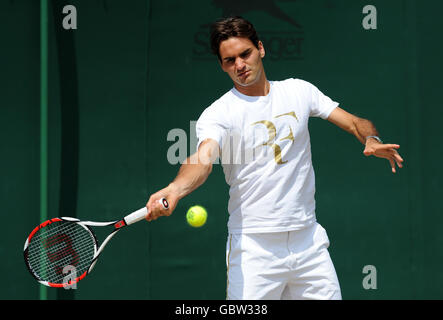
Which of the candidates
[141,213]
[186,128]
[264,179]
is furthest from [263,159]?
[186,128]

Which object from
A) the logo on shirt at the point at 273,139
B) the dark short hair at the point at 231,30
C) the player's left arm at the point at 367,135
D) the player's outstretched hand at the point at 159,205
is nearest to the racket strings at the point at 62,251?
the player's outstretched hand at the point at 159,205

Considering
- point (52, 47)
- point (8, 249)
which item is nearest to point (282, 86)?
point (52, 47)

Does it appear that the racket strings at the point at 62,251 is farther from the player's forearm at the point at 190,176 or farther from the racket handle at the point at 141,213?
the player's forearm at the point at 190,176

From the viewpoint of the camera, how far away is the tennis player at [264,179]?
2961mm

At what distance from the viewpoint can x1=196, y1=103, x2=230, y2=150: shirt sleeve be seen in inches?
116

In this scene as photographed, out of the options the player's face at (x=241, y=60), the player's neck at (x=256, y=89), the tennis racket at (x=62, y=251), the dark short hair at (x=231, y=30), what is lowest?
the tennis racket at (x=62, y=251)

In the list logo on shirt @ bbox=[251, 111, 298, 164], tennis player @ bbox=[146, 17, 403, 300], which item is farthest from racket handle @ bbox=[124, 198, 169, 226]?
logo on shirt @ bbox=[251, 111, 298, 164]

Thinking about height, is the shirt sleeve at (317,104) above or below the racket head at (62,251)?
above

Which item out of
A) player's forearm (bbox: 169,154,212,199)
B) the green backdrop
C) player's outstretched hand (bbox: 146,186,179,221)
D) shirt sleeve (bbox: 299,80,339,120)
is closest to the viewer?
player's outstretched hand (bbox: 146,186,179,221)

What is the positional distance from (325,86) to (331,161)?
0.51 meters

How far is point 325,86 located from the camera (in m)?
4.32

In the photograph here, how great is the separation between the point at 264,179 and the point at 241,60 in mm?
572

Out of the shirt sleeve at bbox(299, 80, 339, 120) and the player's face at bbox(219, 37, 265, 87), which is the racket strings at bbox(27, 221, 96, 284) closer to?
the player's face at bbox(219, 37, 265, 87)

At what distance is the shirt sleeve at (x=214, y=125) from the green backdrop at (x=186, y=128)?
1315mm
